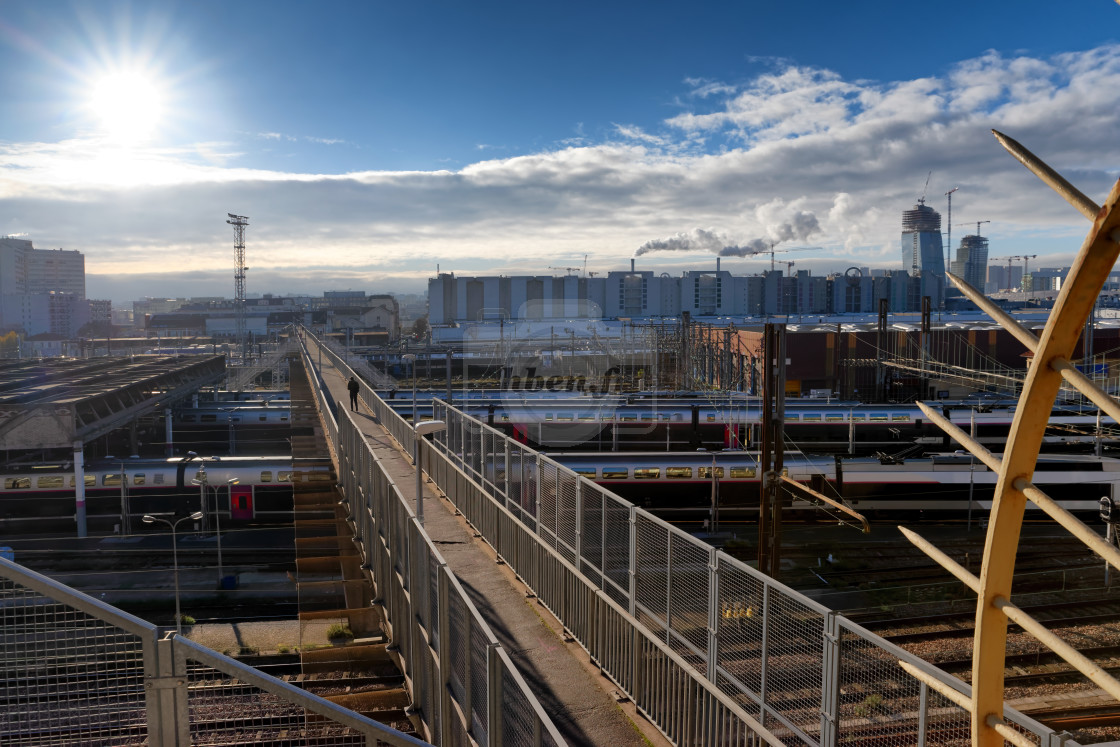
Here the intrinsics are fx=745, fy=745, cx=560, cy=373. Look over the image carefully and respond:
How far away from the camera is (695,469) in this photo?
18766mm

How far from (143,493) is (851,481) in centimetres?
1924

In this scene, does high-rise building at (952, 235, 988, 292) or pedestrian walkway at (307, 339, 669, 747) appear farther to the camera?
high-rise building at (952, 235, 988, 292)

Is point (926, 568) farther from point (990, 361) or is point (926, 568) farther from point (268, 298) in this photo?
point (268, 298)

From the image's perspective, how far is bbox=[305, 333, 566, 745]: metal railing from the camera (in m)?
4.24

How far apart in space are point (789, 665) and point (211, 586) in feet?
51.2

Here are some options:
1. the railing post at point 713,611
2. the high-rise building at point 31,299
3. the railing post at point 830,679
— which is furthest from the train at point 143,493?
the high-rise building at point 31,299

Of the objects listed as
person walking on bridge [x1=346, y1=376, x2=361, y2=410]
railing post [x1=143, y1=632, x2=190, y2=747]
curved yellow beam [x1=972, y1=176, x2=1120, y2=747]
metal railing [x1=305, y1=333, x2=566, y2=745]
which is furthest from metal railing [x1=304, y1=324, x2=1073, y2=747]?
person walking on bridge [x1=346, y1=376, x2=361, y2=410]

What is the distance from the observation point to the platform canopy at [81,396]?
71.6 feet

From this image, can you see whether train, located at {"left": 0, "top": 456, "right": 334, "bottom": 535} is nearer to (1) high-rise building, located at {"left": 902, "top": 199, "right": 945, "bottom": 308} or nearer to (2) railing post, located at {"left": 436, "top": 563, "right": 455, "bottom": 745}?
(2) railing post, located at {"left": 436, "top": 563, "right": 455, "bottom": 745}

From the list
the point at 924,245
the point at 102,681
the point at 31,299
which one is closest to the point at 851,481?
the point at 102,681

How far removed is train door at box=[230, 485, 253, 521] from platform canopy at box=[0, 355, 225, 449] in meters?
4.70

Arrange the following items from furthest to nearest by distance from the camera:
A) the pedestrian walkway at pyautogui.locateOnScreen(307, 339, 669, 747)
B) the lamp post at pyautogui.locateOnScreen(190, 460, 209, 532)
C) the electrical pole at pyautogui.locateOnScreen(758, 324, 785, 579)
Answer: the lamp post at pyautogui.locateOnScreen(190, 460, 209, 532) < the electrical pole at pyautogui.locateOnScreen(758, 324, 785, 579) < the pedestrian walkway at pyautogui.locateOnScreen(307, 339, 669, 747)

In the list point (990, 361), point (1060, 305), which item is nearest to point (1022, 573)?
point (1060, 305)

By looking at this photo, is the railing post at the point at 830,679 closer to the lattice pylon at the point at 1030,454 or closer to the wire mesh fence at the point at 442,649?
the wire mesh fence at the point at 442,649
